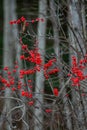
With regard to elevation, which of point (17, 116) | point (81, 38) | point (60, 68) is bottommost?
point (17, 116)

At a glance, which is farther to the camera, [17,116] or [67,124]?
[17,116]

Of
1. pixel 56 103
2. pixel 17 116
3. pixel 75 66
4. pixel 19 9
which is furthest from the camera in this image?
pixel 19 9

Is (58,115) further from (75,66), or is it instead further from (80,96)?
(75,66)

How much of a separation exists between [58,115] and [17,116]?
1.49 m

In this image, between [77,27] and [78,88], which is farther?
[77,27]

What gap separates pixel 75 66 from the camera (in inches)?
242

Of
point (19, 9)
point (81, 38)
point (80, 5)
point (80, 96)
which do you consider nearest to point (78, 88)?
point (80, 96)

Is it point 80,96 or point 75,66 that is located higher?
point 75,66

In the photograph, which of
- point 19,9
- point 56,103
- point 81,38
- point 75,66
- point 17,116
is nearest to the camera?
point 75,66

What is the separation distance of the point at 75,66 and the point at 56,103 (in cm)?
90

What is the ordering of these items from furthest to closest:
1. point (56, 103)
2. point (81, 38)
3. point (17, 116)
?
point (17, 116), point (81, 38), point (56, 103)

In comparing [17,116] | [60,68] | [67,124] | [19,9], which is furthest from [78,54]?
[19,9]

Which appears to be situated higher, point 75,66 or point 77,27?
point 77,27

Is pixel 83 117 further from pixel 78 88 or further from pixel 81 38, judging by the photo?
pixel 81 38
